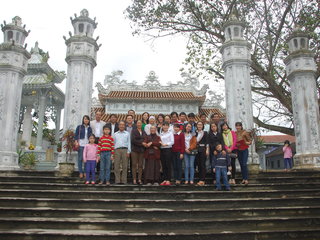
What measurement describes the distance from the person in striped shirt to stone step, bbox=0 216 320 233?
1.53 m

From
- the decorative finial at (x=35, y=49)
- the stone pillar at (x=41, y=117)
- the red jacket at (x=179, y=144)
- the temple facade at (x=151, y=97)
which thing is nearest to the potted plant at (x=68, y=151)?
the red jacket at (x=179, y=144)

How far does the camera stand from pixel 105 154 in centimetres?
612

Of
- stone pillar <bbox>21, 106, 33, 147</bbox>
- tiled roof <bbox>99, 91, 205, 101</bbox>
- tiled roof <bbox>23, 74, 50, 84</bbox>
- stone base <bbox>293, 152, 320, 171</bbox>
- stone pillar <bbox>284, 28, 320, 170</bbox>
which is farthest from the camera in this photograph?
tiled roof <bbox>99, 91, 205, 101</bbox>

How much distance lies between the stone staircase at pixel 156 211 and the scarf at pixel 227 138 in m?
1.03

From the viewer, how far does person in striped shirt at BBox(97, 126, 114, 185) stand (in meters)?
6.04

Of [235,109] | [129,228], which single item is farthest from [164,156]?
[235,109]

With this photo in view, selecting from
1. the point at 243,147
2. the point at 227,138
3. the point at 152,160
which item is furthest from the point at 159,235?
the point at 243,147

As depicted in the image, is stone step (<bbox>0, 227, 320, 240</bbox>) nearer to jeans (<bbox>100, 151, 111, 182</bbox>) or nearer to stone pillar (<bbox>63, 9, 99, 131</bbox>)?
jeans (<bbox>100, 151, 111, 182</bbox>)

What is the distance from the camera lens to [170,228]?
14.5 feet

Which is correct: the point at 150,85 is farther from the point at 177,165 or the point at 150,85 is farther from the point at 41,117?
the point at 177,165

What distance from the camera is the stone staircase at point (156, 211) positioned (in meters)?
4.20

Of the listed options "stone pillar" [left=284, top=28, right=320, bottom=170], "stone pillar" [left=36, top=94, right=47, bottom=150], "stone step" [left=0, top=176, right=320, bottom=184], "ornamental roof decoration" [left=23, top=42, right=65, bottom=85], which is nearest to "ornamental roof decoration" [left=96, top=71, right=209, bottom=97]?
"ornamental roof decoration" [left=23, top=42, right=65, bottom=85]

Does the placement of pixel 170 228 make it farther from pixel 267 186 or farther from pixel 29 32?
pixel 29 32

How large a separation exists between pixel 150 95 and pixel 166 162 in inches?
622
